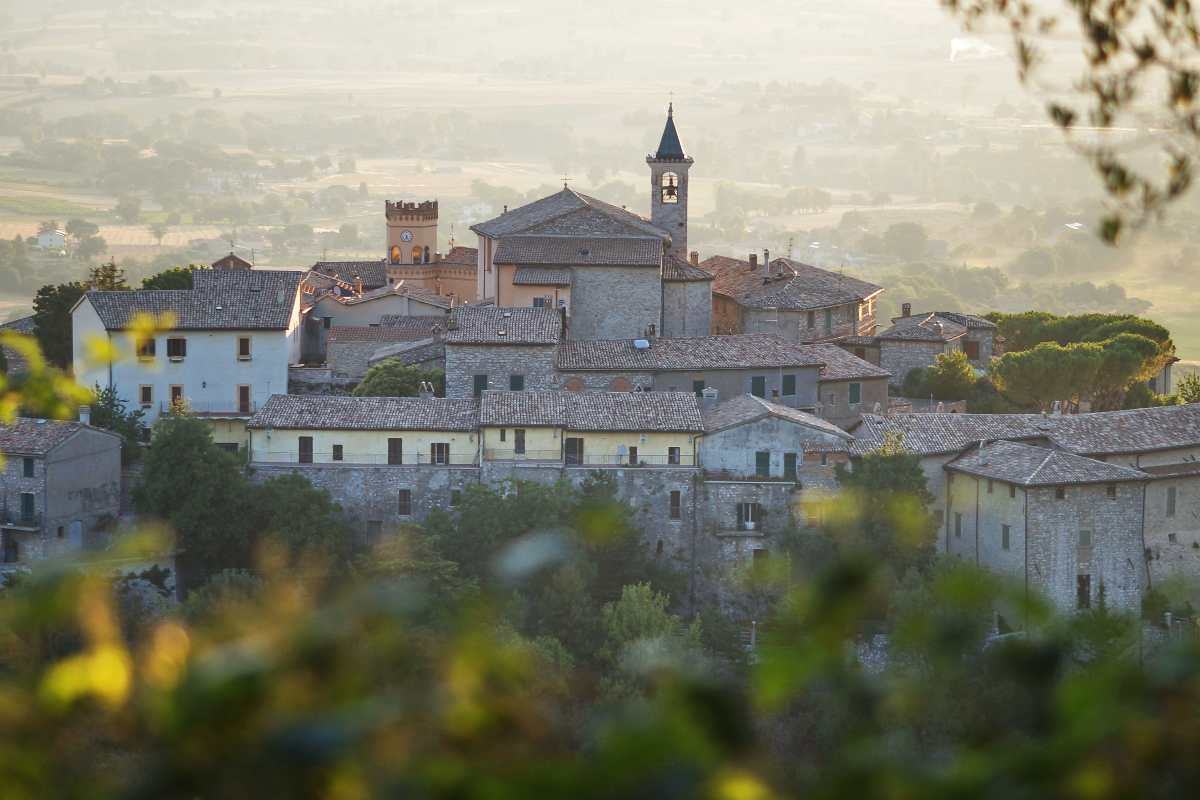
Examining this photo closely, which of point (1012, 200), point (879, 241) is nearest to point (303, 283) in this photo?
point (879, 241)

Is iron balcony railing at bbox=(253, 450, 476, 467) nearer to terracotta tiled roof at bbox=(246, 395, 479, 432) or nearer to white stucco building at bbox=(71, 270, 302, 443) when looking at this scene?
terracotta tiled roof at bbox=(246, 395, 479, 432)

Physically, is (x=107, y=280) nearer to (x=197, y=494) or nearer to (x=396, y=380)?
(x=396, y=380)

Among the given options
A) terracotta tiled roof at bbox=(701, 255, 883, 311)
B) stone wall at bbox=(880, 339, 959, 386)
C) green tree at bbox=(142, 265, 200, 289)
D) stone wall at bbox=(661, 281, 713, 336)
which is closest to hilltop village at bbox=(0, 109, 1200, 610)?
stone wall at bbox=(661, 281, 713, 336)

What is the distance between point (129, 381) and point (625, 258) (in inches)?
384

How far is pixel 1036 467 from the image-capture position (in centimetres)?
3123

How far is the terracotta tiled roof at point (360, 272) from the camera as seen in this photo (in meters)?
48.9

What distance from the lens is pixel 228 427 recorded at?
114 ft

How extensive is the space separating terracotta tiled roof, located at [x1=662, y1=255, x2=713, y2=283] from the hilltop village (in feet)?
0.83

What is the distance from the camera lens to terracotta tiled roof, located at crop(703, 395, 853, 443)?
3228 cm

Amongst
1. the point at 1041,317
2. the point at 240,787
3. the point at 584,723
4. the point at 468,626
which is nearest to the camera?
the point at 240,787

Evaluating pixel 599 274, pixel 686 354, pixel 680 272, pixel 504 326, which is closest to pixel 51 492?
pixel 504 326

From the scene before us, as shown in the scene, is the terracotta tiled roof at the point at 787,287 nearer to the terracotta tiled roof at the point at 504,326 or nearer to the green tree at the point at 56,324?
the terracotta tiled roof at the point at 504,326

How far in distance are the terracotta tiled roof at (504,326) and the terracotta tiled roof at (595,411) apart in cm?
156

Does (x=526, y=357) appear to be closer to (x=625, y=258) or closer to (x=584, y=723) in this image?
(x=625, y=258)
